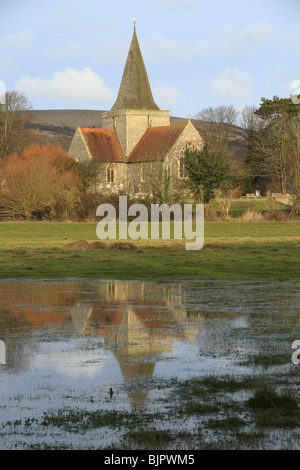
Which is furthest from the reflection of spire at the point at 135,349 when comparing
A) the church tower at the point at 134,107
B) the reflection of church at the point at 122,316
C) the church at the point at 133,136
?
the church tower at the point at 134,107

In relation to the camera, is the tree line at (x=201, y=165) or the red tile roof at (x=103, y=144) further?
the red tile roof at (x=103, y=144)

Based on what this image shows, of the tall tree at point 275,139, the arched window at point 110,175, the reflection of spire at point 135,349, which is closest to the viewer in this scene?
the reflection of spire at point 135,349

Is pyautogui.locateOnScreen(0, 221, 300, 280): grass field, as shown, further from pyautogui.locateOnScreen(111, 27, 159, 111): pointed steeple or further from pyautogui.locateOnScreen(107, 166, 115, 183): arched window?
pyautogui.locateOnScreen(111, 27, 159, 111): pointed steeple

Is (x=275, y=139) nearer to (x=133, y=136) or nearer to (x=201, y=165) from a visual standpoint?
(x=133, y=136)

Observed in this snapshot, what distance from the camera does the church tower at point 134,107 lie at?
8994cm

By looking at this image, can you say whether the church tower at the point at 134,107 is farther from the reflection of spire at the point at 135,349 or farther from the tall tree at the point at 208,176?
the reflection of spire at the point at 135,349

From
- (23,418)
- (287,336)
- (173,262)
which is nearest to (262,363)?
(287,336)

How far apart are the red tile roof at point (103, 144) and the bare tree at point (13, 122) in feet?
23.3

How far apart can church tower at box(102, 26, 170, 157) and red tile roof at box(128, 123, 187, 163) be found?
4.11 ft

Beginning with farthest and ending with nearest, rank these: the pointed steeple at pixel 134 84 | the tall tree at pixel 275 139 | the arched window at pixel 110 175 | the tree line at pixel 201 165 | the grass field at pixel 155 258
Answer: the pointed steeple at pixel 134 84 < the arched window at pixel 110 175 < the tall tree at pixel 275 139 < the tree line at pixel 201 165 < the grass field at pixel 155 258

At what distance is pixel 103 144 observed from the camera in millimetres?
88562
